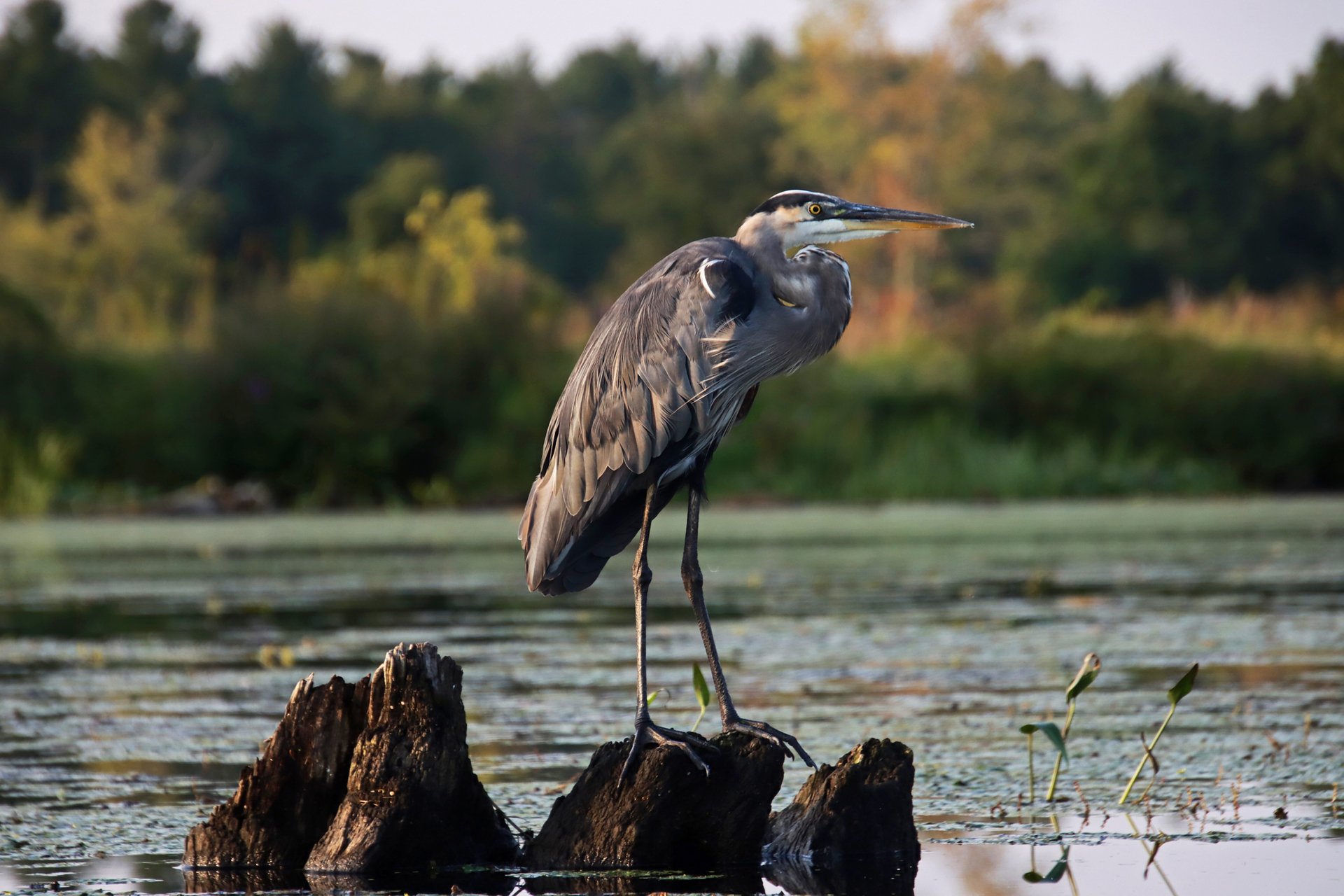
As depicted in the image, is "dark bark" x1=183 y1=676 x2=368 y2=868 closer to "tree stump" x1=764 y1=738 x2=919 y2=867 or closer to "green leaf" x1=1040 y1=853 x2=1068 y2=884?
"tree stump" x1=764 y1=738 x2=919 y2=867

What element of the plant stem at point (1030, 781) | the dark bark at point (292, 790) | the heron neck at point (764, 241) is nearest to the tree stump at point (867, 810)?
the plant stem at point (1030, 781)

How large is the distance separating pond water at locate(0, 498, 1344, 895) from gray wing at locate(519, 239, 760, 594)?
767mm

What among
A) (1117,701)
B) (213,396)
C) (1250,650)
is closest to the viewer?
(1117,701)

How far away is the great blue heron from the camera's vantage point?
4.77m

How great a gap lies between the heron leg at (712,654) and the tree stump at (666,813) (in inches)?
4.2

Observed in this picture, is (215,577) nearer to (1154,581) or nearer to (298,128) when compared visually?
(1154,581)

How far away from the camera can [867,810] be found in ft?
14.0

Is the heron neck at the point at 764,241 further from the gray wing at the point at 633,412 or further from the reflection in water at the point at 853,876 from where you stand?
the reflection in water at the point at 853,876

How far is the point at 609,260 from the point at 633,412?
48.1 meters

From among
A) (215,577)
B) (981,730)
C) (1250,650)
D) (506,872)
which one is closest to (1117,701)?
(981,730)

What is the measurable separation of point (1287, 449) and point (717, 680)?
56.4 ft

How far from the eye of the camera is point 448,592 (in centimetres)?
1124

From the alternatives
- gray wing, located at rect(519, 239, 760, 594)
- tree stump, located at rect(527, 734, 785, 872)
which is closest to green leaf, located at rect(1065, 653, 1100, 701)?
tree stump, located at rect(527, 734, 785, 872)

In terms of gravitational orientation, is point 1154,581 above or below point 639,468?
below
